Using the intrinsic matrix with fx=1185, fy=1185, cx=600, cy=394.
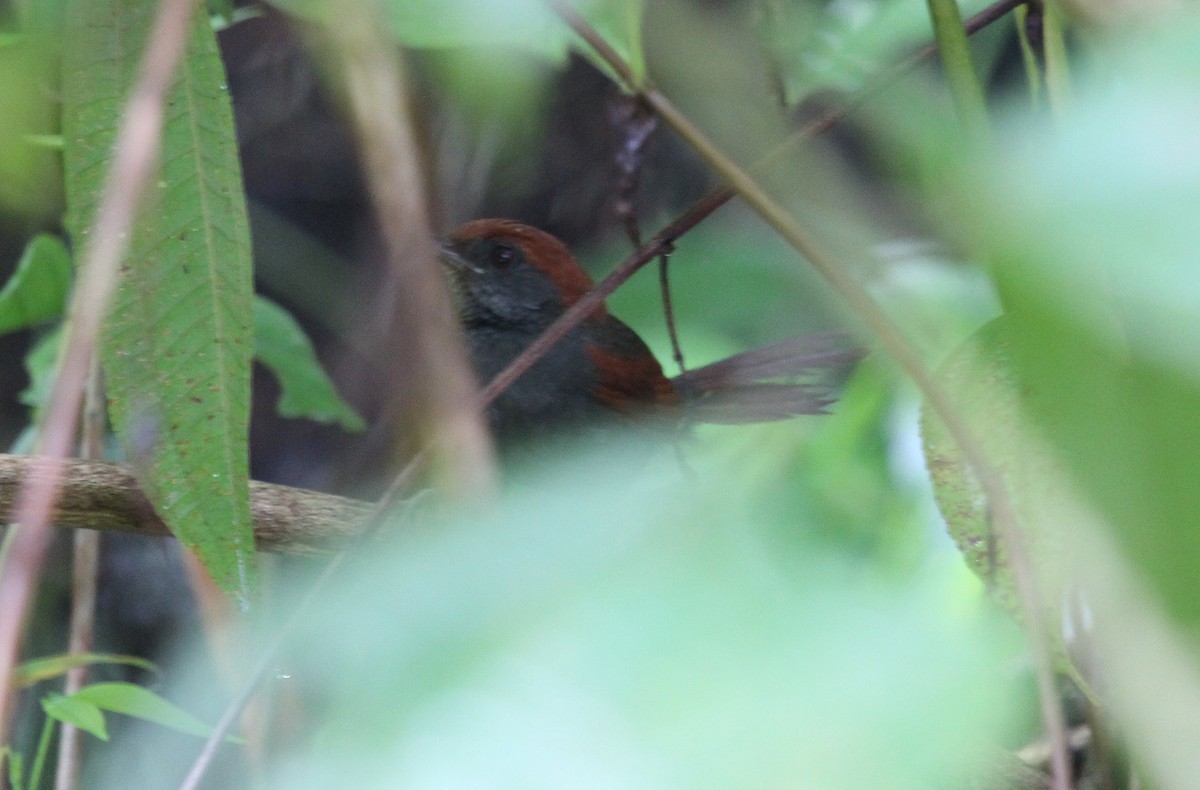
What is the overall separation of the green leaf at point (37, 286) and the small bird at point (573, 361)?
2.31 feet

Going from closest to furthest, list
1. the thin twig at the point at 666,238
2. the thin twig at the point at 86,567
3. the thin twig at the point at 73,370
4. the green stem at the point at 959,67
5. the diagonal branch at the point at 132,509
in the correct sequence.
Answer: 1. the thin twig at the point at 73,370
2. the green stem at the point at 959,67
3. the thin twig at the point at 666,238
4. the diagonal branch at the point at 132,509
5. the thin twig at the point at 86,567

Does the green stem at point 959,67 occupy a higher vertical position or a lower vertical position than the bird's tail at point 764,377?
lower

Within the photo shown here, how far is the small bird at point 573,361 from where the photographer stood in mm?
2045

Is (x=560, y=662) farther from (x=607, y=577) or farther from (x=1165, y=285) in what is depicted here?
(x=1165, y=285)

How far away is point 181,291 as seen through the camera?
877 millimetres

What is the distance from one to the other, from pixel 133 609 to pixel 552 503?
2533 millimetres

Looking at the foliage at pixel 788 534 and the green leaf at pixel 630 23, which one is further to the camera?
the green leaf at pixel 630 23

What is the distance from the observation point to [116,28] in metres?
0.90

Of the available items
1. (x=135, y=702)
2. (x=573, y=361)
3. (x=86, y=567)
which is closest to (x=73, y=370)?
(x=135, y=702)

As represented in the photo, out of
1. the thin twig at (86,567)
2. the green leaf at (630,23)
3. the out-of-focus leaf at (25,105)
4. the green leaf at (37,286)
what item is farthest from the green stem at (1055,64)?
the green leaf at (37,286)

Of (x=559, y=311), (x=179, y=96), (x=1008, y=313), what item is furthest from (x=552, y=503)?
(x=559, y=311)

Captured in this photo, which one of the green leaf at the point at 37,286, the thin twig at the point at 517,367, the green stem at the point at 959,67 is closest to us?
the thin twig at the point at 517,367

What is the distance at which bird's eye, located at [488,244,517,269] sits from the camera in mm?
2414

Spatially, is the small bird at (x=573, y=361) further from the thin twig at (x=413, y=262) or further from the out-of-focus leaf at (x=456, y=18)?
the thin twig at (x=413, y=262)
